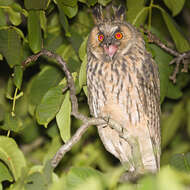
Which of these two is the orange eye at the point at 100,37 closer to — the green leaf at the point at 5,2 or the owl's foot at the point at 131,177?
the green leaf at the point at 5,2

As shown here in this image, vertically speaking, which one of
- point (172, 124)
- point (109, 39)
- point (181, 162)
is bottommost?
point (172, 124)

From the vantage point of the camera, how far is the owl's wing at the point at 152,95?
2.18 meters

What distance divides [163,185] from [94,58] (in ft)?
5.30

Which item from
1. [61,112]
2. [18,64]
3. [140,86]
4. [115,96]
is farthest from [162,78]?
[18,64]

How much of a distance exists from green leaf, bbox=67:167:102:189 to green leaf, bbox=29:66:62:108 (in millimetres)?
1064

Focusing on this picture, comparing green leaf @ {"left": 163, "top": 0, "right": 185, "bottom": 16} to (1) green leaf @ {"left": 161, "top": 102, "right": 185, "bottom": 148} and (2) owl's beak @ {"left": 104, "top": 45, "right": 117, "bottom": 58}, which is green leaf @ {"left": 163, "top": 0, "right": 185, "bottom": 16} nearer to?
(2) owl's beak @ {"left": 104, "top": 45, "right": 117, "bottom": 58}

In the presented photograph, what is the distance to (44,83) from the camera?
7.11 ft

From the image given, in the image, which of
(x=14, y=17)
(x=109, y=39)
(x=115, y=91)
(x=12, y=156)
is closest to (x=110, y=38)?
(x=109, y=39)

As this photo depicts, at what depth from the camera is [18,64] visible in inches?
66.3

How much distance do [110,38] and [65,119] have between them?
69cm

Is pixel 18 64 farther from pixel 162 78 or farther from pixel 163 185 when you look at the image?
pixel 163 185

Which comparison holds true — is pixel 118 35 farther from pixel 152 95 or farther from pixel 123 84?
pixel 152 95

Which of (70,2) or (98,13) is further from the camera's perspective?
(98,13)

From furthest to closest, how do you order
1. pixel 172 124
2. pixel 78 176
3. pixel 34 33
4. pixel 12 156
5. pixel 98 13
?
1. pixel 172 124
2. pixel 98 13
3. pixel 34 33
4. pixel 12 156
5. pixel 78 176
